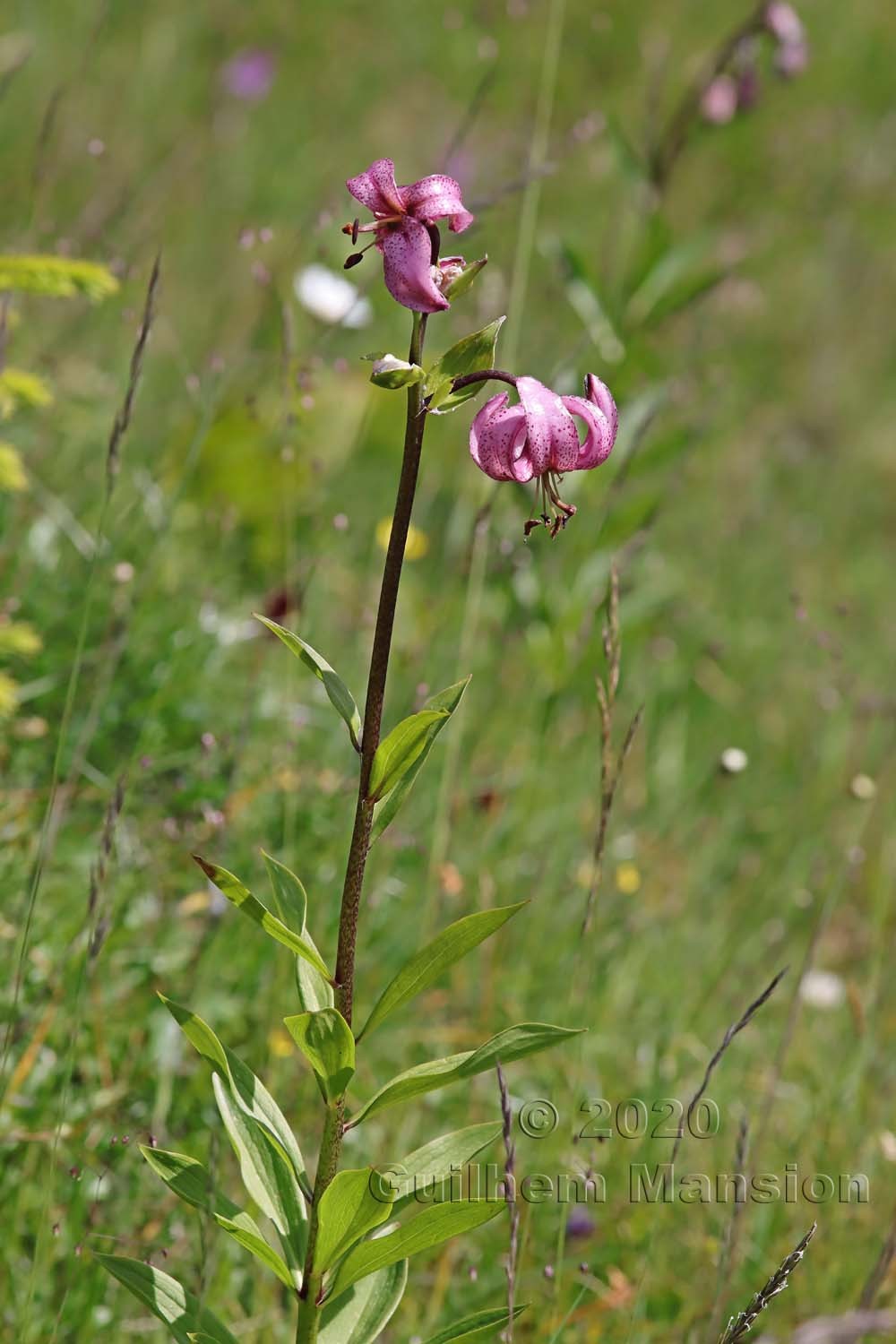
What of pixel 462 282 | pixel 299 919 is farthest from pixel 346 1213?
pixel 462 282

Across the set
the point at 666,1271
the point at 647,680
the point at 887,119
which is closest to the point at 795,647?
the point at 647,680

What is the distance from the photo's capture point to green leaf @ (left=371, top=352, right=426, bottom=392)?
110 centimetres

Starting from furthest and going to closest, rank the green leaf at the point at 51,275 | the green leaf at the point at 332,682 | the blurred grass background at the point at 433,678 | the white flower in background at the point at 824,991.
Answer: the white flower in background at the point at 824,991 → the blurred grass background at the point at 433,678 → the green leaf at the point at 51,275 → the green leaf at the point at 332,682

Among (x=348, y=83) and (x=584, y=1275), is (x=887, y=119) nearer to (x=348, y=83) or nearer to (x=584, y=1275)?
(x=348, y=83)

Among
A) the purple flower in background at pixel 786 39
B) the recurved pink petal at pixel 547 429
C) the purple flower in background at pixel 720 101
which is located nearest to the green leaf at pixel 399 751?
the recurved pink petal at pixel 547 429

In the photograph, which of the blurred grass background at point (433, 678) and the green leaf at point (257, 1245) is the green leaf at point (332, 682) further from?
the green leaf at point (257, 1245)

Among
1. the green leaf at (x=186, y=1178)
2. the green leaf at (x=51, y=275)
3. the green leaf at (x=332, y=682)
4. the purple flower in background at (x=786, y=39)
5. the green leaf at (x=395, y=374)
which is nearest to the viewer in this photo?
the green leaf at (x=395, y=374)

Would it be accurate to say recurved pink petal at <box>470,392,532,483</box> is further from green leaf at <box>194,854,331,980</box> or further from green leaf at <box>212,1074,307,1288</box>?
green leaf at <box>212,1074,307,1288</box>

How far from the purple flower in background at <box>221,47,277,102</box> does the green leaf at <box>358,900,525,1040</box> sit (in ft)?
Answer: 16.9

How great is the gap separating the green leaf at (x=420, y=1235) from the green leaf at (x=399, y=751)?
408 mm

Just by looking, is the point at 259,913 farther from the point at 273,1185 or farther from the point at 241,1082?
the point at 273,1185

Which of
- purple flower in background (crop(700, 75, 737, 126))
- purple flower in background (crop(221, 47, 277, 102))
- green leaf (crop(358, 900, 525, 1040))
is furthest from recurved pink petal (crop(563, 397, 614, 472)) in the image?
purple flower in background (crop(221, 47, 277, 102))

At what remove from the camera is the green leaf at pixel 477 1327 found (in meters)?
1.33

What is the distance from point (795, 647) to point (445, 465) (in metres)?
1.33
